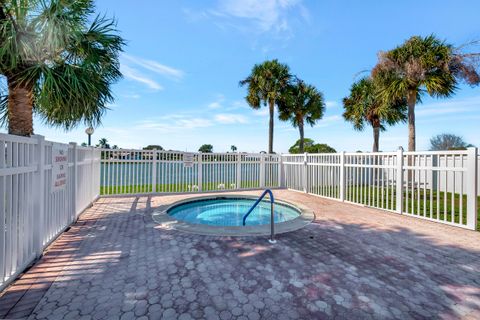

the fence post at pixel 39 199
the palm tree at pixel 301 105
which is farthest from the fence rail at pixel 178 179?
the palm tree at pixel 301 105

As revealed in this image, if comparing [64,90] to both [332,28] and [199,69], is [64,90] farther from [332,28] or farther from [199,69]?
[332,28]

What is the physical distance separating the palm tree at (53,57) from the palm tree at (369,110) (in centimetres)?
1371

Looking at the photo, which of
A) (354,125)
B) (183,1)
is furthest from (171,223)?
(354,125)

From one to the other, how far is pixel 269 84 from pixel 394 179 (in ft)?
32.0

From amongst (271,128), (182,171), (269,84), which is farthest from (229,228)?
(269,84)

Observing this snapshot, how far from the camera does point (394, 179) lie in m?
6.10

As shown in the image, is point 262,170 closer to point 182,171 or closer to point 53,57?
point 182,171

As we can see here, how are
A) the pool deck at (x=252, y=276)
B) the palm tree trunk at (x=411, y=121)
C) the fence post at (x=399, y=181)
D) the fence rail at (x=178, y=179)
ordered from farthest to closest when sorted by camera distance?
the palm tree trunk at (x=411, y=121) < the fence post at (x=399, y=181) < the fence rail at (x=178, y=179) < the pool deck at (x=252, y=276)

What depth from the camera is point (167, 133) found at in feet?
60.7

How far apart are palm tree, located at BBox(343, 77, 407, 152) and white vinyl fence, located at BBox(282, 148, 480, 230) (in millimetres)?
5748

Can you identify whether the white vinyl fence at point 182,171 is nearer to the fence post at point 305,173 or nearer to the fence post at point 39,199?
the fence post at point 305,173

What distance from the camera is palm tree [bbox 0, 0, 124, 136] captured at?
400 cm

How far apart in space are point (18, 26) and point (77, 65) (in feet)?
3.23

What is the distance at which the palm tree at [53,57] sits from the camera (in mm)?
4004
